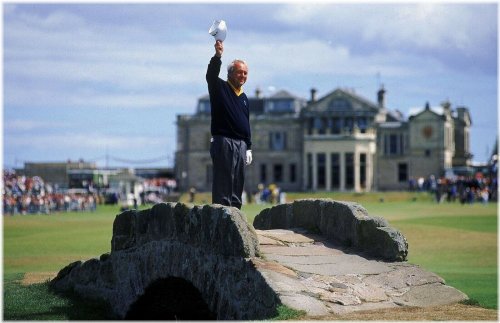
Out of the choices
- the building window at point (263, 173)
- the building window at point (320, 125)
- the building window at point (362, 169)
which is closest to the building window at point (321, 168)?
the building window at point (320, 125)

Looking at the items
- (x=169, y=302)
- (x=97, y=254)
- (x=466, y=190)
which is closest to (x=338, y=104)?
(x=466, y=190)

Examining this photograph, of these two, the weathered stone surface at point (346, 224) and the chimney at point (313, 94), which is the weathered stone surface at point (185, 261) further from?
the chimney at point (313, 94)

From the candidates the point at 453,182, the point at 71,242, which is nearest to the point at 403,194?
the point at 453,182

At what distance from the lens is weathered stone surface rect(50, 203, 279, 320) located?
41.0 feet

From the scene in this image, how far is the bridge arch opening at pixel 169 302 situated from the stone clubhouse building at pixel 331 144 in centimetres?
9513

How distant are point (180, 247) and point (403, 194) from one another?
79457mm

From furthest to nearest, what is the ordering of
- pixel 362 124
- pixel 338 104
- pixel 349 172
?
pixel 338 104
pixel 362 124
pixel 349 172

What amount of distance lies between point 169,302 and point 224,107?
2935 millimetres

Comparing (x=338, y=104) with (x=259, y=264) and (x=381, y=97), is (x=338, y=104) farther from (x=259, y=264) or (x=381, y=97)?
(x=259, y=264)

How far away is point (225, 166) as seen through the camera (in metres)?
14.2

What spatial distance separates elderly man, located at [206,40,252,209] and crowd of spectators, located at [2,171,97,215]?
2315 inches

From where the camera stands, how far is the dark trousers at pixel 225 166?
46.6ft

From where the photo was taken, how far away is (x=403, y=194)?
9244cm

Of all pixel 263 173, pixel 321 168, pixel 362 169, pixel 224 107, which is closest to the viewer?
pixel 224 107
